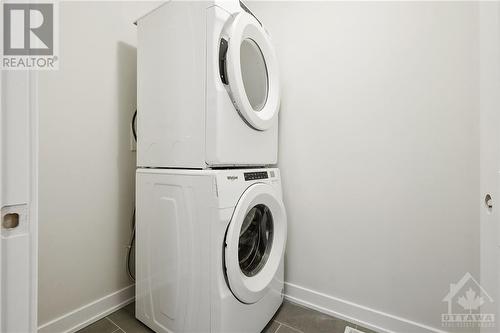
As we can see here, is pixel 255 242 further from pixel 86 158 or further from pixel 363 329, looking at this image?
pixel 86 158

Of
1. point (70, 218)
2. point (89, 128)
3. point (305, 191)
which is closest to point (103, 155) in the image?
point (89, 128)

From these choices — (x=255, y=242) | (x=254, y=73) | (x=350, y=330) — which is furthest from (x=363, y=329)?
(x=254, y=73)

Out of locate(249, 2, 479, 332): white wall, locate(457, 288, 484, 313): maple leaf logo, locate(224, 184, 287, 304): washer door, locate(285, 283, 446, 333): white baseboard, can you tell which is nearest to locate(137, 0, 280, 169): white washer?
locate(224, 184, 287, 304): washer door

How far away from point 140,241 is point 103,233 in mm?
280

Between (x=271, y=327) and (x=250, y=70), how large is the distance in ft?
4.41

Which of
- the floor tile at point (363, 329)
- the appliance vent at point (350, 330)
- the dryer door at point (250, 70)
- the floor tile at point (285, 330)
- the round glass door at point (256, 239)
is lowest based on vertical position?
the floor tile at point (363, 329)

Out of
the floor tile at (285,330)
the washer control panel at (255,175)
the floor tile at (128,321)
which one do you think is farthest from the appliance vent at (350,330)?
the floor tile at (128,321)

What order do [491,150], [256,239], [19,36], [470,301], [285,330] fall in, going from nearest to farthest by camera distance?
[19,36], [491,150], [470,301], [285,330], [256,239]

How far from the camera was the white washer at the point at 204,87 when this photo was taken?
980mm

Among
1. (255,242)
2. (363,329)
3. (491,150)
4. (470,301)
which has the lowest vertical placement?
(363,329)

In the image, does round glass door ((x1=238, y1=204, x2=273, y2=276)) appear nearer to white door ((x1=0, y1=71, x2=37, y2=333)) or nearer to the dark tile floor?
the dark tile floor

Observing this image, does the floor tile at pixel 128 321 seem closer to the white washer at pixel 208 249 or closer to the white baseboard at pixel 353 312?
the white washer at pixel 208 249

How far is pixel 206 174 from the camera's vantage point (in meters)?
0.95

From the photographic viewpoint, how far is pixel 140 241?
122cm
